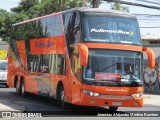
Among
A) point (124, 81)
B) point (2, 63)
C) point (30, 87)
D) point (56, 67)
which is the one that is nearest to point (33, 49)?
point (30, 87)

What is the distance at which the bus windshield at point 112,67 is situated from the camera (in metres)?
15.4

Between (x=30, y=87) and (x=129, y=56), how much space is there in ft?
23.4

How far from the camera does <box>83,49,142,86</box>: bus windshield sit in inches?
607

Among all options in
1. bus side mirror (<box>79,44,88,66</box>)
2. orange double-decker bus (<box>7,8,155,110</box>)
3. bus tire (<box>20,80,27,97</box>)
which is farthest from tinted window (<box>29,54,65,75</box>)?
bus side mirror (<box>79,44,88,66</box>)

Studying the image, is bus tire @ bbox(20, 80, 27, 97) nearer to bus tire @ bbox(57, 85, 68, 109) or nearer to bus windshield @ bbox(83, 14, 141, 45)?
bus tire @ bbox(57, 85, 68, 109)

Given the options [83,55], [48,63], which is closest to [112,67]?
[83,55]

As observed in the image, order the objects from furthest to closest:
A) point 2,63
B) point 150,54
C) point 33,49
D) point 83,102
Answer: point 2,63, point 33,49, point 150,54, point 83,102

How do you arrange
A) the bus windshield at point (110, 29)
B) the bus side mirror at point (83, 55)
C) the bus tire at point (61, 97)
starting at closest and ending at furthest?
the bus side mirror at point (83, 55) < the bus windshield at point (110, 29) < the bus tire at point (61, 97)

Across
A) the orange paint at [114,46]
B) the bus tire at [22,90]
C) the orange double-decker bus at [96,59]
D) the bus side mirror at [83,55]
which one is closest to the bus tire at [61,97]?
the orange double-decker bus at [96,59]

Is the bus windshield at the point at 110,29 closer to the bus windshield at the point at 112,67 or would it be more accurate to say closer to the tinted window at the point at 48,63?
the bus windshield at the point at 112,67

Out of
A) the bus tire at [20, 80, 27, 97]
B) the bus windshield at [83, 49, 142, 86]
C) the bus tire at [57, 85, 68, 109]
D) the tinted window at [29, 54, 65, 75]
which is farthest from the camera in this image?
the bus tire at [20, 80, 27, 97]

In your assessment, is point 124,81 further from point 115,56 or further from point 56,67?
point 56,67

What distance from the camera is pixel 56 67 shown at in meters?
18.2

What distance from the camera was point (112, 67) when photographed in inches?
615
